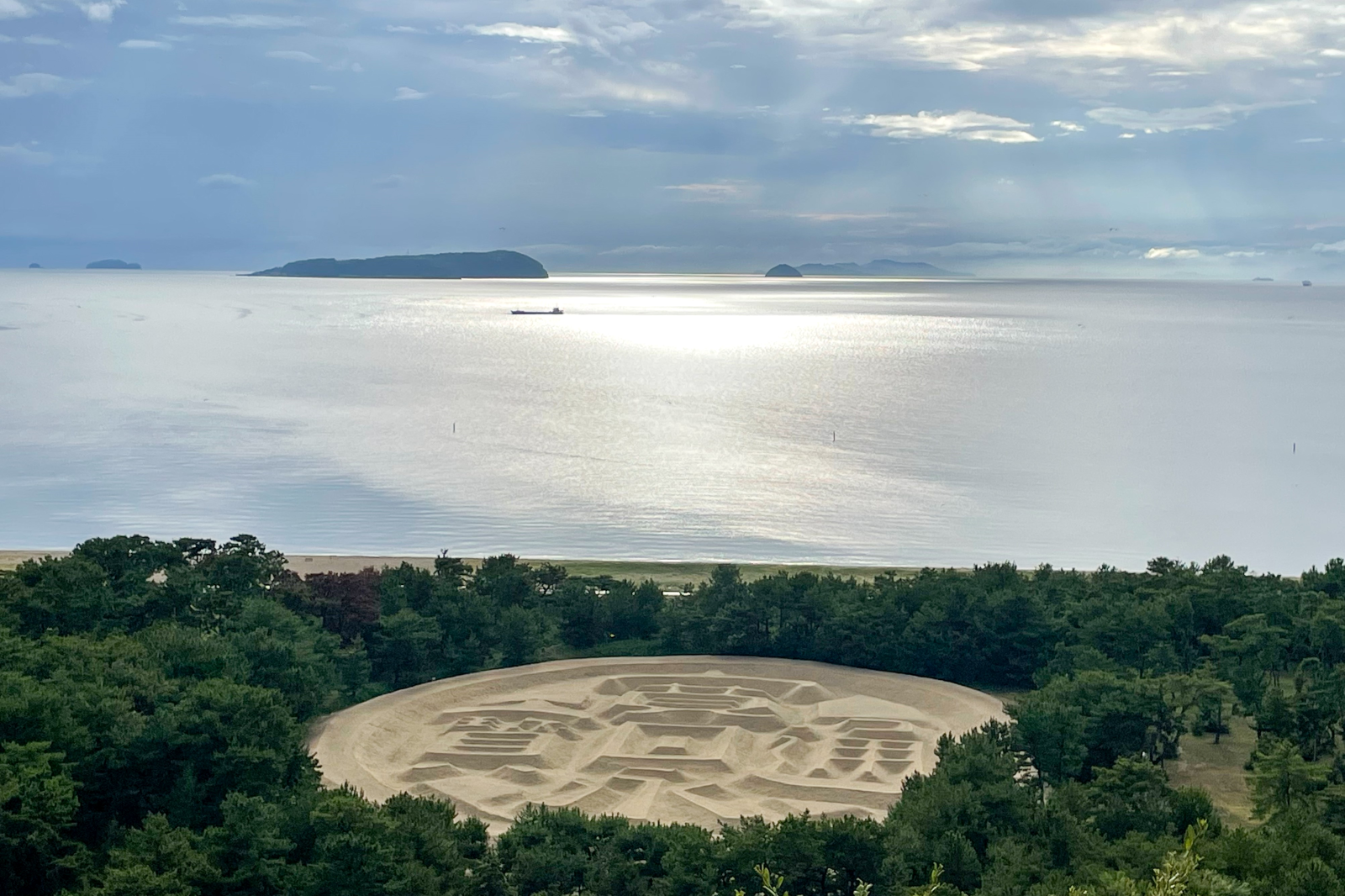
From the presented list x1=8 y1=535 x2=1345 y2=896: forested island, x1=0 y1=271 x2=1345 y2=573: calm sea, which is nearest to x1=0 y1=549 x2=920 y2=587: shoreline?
x1=0 y1=271 x2=1345 y2=573: calm sea

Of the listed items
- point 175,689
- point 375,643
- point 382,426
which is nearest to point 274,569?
point 375,643

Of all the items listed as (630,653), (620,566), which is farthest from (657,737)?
(620,566)

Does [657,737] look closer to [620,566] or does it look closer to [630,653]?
[630,653]

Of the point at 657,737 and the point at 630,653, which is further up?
the point at 630,653

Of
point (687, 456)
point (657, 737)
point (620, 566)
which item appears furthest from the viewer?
point (687, 456)

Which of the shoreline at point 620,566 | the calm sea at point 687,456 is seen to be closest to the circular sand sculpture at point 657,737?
the shoreline at point 620,566

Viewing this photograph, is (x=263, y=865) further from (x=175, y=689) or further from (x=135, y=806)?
Answer: (x=175, y=689)

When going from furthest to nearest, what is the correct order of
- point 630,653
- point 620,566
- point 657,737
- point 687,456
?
point 687,456, point 620,566, point 630,653, point 657,737
